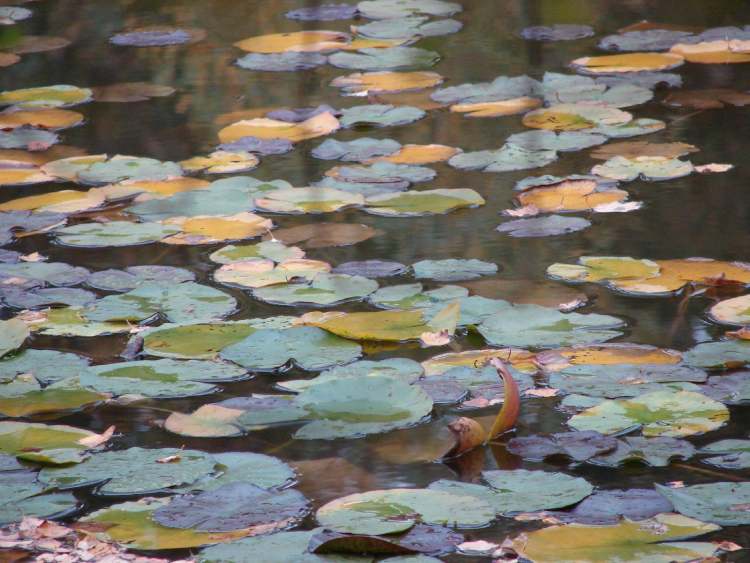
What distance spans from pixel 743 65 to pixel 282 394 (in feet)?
7.40

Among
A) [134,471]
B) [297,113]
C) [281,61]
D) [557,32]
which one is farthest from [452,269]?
[557,32]

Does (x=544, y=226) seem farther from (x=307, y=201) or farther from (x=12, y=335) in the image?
(x=12, y=335)

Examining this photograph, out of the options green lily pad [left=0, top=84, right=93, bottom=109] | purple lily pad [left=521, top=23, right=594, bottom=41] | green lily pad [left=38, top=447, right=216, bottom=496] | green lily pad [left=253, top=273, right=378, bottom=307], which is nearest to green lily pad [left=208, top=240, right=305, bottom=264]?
green lily pad [left=253, top=273, right=378, bottom=307]

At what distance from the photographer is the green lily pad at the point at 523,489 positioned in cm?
174

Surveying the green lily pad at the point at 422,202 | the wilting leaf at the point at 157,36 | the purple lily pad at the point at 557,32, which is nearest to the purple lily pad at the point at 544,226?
the green lily pad at the point at 422,202

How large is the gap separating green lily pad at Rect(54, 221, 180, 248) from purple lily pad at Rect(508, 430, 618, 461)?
1147 mm

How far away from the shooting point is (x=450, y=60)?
4078 millimetres

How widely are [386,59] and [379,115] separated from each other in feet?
1.93

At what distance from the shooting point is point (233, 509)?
68.6 inches

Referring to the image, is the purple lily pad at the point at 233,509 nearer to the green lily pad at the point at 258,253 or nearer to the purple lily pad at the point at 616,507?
the purple lily pad at the point at 616,507

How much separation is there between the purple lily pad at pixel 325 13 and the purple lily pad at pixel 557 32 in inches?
25.8

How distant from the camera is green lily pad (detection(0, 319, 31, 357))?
7.45ft

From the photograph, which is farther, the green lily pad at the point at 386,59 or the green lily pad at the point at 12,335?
the green lily pad at the point at 386,59

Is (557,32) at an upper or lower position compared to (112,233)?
upper
